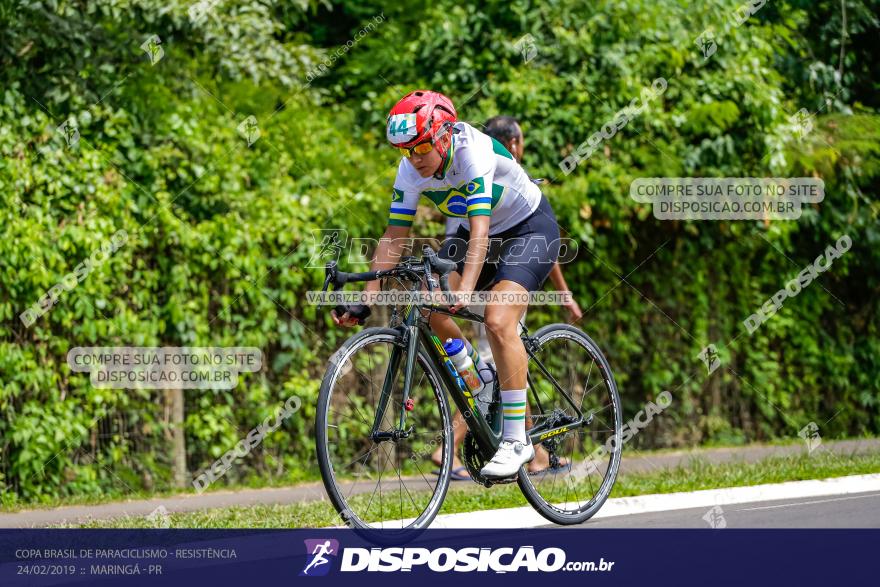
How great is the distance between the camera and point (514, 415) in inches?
238

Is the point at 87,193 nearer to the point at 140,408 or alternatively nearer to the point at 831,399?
the point at 140,408

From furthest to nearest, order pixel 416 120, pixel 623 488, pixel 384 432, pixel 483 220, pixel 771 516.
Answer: pixel 623 488 → pixel 771 516 → pixel 483 220 → pixel 416 120 → pixel 384 432

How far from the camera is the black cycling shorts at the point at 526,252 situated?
242 inches

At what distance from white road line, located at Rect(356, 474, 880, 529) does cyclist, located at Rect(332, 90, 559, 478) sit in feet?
1.34

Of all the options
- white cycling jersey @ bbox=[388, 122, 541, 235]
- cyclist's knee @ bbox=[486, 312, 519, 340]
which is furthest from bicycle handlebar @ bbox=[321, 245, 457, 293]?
cyclist's knee @ bbox=[486, 312, 519, 340]

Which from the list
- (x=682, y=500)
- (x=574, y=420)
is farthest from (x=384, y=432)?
(x=682, y=500)

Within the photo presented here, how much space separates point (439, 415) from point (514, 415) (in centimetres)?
58

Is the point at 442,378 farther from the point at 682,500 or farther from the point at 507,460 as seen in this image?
the point at 682,500

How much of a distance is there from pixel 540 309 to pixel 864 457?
284 cm

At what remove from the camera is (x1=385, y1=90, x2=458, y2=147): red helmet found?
5574 mm

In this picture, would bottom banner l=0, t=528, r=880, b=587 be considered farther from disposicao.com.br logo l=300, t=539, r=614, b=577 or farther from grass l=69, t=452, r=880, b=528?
grass l=69, t=452, r=880, b=528

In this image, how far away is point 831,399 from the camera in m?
12.1

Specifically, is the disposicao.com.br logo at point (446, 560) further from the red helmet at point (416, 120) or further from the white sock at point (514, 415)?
the red helmet at point (416, 120)

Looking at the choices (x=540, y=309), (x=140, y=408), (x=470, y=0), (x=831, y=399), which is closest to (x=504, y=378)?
(x=140, y=408)
